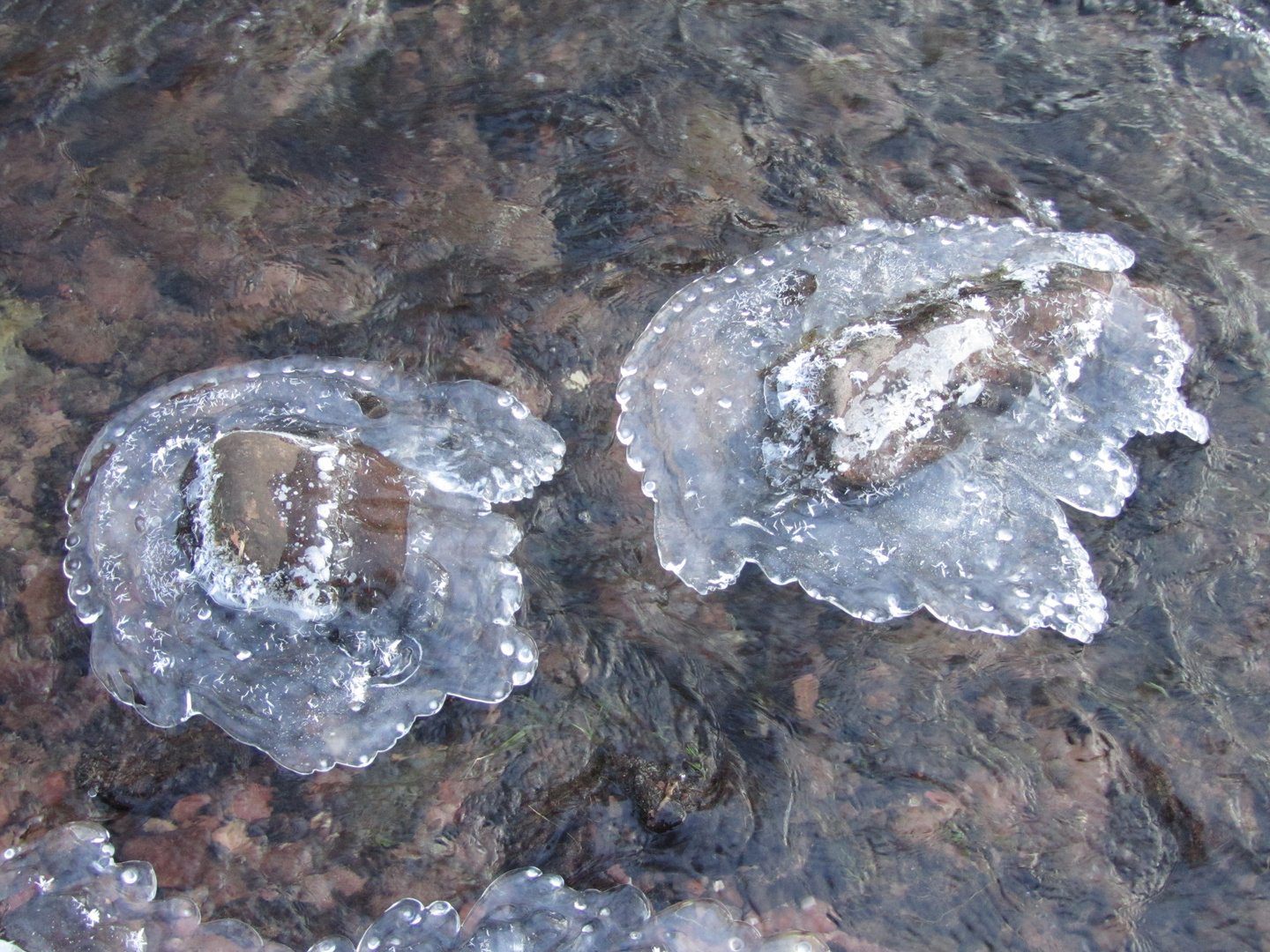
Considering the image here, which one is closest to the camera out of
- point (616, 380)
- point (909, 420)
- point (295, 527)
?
point (295, 527)

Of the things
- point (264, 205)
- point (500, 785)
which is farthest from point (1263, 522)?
point (264, 205)

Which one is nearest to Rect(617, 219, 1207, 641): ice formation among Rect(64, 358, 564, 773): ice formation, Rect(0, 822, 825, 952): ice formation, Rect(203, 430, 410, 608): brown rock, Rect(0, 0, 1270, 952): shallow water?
Rect(0, 0, 1270, 952): shallow water

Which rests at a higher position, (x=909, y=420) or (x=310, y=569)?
(x=909, y=420)

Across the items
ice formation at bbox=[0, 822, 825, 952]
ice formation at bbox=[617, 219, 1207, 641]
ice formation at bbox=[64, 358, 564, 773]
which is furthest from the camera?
ice formation at bbox=[617, 219, 1207, 641]

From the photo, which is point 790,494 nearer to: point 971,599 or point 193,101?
point 971,599

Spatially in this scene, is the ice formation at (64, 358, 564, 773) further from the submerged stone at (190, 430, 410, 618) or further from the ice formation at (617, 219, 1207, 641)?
the ice formation at (617, 219, 1207, 641)

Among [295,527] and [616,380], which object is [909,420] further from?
[295,527]

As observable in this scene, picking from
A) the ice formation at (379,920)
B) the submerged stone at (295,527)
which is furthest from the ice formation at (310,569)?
the ice formation at (379,920)

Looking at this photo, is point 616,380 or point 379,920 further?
point 616,380

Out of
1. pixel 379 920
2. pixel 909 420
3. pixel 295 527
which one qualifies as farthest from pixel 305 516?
pixel 909 420
